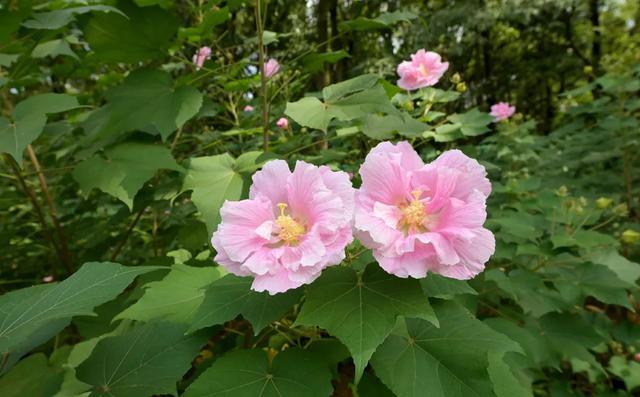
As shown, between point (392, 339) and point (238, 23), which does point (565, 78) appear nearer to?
point (238, 23)

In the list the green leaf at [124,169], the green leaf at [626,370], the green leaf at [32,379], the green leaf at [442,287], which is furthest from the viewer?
the green leaf at [626,370]

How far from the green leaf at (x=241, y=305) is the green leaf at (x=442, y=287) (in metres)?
0.29

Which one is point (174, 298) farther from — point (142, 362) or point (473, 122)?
point (473, 122)

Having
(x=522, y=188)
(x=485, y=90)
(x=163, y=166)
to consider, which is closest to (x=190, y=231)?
(x=163, y=166)

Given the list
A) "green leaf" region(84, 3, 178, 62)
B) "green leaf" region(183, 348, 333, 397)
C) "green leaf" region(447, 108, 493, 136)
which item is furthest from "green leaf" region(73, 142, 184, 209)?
"green leaf" region(447, 108, 493, 136)

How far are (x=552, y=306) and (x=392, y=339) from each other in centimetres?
126

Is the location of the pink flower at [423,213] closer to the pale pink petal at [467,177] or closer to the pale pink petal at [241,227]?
the pale pink petal at [467,177]

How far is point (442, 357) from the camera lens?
927 millimetres

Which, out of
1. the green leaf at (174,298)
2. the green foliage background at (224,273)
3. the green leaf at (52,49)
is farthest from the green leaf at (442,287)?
the green leaf at (52,49)

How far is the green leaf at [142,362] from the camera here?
0.92 metres

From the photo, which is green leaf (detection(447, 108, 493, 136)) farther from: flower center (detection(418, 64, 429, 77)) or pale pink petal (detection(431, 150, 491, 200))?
pale pink petal (detection(431, 150, 491, 200))

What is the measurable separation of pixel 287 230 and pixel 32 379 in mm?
928

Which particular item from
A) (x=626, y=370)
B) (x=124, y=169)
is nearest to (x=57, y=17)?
(x=124, y=169)

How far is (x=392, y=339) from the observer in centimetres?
96
